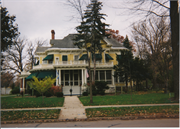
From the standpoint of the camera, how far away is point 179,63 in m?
12.9

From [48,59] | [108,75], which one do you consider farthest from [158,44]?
[48,59]

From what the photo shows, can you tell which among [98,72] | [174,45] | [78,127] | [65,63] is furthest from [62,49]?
[78,127]

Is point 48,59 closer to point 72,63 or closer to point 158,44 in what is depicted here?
point 72,63

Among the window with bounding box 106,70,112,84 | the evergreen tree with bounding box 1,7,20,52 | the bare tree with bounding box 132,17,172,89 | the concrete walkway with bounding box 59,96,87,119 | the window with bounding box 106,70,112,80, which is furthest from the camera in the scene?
the window with bounding box 106,70,112,80

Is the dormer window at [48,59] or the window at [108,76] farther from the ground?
the dormer window at [48,59]

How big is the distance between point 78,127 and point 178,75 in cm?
967

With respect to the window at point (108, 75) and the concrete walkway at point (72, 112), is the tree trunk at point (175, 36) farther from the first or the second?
the window at point (108, 75)

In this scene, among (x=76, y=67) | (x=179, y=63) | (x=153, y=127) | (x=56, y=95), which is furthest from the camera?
(x=76, y=67)

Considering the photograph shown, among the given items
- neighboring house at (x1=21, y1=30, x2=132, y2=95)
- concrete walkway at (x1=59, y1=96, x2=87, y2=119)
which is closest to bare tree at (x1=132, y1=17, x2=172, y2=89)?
neighboring house at (x1=21, y1=30, x2=132, y2=95)

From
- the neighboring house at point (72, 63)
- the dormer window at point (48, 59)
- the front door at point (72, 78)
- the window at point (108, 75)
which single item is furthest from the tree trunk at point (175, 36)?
the dormer window at point (48, 59)

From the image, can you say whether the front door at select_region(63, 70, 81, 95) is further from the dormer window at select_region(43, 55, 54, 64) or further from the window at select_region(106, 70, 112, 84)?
the window at select_region(106, 70, 112, 84)

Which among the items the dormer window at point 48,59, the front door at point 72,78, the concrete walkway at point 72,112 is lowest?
the concrete walkway at point 72,112

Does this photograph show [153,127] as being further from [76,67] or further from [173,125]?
[76,67]

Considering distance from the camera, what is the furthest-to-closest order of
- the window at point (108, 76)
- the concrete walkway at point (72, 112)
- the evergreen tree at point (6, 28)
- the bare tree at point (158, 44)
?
the window at point (108, 76), the bare tree at point (158, 44), the evergreen tree at point (6, 28), the concrete walkway at point (72, 112)
